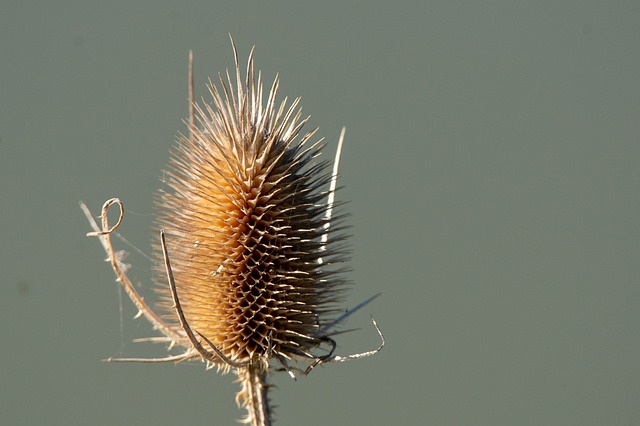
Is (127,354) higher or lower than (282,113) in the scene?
lower

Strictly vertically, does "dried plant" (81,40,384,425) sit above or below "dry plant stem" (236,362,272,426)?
above

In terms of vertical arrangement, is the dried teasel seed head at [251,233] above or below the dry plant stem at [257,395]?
above

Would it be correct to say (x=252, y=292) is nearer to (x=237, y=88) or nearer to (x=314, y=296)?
(x=314, y=296)

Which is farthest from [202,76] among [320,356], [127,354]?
[320,356]

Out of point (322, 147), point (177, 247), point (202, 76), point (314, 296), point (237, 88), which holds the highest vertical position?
point (202, 76)

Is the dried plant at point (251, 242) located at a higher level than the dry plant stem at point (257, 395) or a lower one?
higher

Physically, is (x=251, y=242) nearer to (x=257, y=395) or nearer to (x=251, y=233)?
(x=251, y=233)
